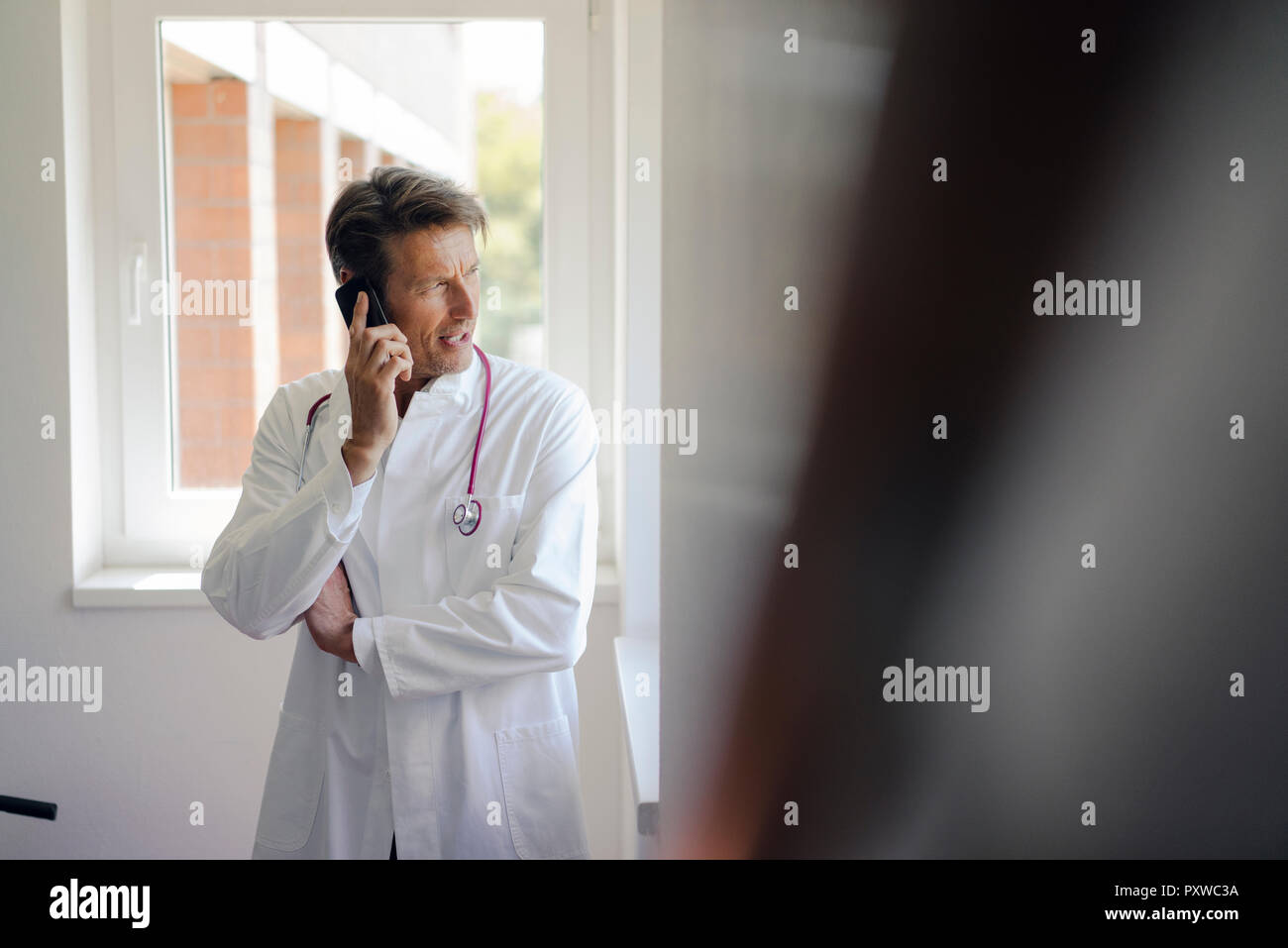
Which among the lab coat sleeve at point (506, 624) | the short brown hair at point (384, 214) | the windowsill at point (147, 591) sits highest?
the short brown hair at point (384, 214)

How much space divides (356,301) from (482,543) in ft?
0.77

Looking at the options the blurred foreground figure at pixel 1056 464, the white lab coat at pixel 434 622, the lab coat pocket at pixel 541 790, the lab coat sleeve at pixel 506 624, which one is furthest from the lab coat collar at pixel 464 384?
the blurred foreground figure at pixel 1056 464

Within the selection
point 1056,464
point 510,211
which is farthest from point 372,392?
point 510,211

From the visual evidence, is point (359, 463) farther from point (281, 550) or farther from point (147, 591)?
point (147, 591)

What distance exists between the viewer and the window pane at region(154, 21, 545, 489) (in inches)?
55.3

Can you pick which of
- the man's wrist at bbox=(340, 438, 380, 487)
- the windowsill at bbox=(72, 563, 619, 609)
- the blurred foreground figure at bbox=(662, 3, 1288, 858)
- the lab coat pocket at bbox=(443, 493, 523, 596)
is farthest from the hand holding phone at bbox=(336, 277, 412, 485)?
the windowsill at bbox=(72, 563, 619, 609)

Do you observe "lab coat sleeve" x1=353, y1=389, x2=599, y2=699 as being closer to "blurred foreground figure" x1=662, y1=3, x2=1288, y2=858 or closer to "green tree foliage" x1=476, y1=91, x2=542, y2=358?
"blurred foreground figure" x1=662, y1=3, x2=1288, y2=858

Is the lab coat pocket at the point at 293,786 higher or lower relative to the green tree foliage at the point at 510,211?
lower

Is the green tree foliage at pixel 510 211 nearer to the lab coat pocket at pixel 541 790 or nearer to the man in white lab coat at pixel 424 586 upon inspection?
the man in white lab coat at pixel 424 586

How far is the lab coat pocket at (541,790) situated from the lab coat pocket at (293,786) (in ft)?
0.57

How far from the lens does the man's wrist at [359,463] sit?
743mm

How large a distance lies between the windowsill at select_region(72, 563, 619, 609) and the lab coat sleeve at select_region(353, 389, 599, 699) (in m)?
0.54
